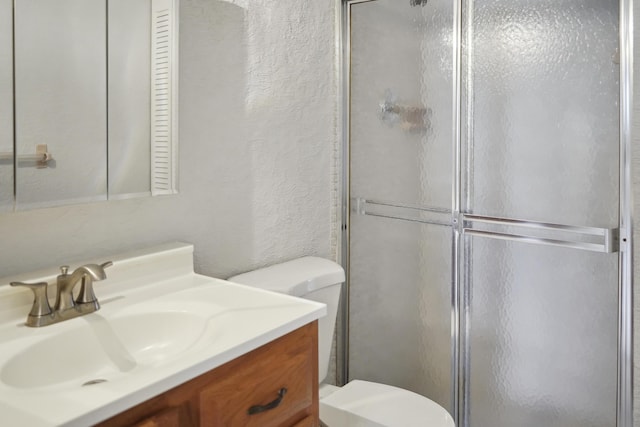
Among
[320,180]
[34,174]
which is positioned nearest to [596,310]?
[320,180]

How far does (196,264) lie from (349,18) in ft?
3.91

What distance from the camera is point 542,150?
1.72 metres

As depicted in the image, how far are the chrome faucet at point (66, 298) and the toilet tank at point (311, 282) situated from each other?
0.56 metres

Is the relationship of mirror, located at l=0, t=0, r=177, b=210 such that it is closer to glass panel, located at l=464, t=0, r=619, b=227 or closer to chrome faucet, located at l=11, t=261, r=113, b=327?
chrome faucet, located at l=11, t=261, r=113, b=327

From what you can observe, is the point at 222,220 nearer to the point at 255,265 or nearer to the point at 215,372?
the point at 255,265

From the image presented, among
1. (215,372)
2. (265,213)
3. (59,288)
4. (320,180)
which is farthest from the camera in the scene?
(320,180)

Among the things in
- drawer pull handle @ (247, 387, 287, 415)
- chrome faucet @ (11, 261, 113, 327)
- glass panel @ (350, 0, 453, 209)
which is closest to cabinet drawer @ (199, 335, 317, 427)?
drawer pull handle @ (247, 387, 287, 415)

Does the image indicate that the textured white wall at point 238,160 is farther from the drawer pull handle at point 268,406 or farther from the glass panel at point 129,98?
the drawer pull handle at point 268,406

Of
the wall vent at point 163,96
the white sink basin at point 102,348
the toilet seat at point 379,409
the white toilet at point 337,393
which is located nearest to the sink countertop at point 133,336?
the white sink basin at point 102,348

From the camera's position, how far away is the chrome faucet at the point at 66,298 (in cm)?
121

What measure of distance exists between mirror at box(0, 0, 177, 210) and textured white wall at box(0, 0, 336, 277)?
0.30ft

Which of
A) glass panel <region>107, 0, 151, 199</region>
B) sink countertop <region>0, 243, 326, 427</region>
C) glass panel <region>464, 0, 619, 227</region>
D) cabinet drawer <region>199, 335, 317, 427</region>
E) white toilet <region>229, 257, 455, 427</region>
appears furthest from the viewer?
white toilet <region>229, 257, 455, 427</region>

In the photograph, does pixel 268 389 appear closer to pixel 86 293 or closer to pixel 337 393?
pixel 86 293

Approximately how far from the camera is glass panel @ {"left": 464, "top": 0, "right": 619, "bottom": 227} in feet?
5.22
